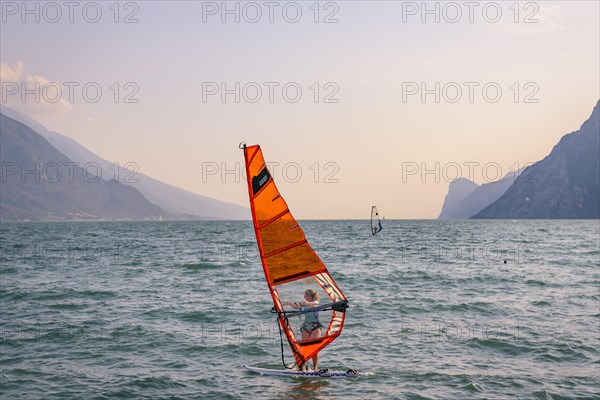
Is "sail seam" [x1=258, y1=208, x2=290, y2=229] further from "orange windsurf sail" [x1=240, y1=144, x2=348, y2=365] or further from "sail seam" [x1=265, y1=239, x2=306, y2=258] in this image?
"sail seam" [x1=265, y1=239, x2=306, y2=258]

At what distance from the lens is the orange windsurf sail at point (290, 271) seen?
14.2 meters

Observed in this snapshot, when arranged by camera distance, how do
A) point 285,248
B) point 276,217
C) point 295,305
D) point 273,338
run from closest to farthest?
point 276,217, point 285,248, point 295,305, point 273,338

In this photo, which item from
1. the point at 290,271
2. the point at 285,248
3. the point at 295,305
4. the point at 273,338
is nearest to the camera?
the point at 285,248

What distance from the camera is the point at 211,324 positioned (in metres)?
22.6

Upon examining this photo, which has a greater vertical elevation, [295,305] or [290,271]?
[290,271]

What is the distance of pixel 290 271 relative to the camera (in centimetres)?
1509

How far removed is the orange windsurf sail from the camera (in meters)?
14.2

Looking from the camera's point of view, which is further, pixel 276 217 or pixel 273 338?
pixel 273 338

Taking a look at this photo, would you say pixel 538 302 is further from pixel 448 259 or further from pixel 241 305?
pixel 448 259

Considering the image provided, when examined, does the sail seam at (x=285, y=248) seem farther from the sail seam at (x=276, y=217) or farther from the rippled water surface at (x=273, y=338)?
the rippled water surface at (x=273, y=338)

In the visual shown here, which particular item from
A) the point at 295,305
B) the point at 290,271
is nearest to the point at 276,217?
the point at 290,271

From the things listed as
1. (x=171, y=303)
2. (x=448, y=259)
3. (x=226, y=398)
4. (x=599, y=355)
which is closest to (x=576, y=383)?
(x=599, y=355)

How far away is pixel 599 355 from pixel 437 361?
19.1 feet

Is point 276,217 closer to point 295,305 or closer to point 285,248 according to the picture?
point 285,248
